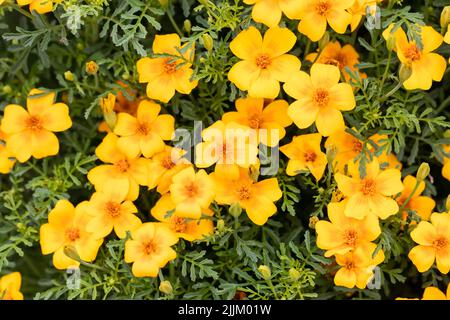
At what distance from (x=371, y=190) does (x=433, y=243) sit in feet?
0.50

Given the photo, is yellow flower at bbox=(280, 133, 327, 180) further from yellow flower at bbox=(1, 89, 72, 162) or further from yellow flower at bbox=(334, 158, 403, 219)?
yellow flower at bbox=(1, 89, 72, 162)

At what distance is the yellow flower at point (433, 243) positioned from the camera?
1329mm

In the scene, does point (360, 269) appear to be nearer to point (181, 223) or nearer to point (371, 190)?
point (371, 190)

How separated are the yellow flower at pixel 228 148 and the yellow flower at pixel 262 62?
8 cm

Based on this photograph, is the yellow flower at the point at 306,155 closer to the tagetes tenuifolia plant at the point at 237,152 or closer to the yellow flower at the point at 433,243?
the tagetes tenuifolia plant at the point at 237,152

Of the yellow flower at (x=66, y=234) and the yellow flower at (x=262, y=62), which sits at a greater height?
the yellow flower at (x=262, y=62)

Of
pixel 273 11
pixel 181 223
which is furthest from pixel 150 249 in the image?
pixel 273 11

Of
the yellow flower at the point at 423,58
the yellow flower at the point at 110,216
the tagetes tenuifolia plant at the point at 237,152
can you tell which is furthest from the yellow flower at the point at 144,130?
the yellow flower at the point at 423,58

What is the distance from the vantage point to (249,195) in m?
1.35

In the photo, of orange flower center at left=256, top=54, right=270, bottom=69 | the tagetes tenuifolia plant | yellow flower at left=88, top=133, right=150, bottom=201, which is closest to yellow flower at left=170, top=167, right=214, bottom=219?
the tagetes tenuifolia plant

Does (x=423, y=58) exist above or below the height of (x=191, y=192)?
above

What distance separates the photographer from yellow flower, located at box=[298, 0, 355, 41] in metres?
1.32

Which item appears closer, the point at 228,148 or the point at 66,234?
the point at 228,148
